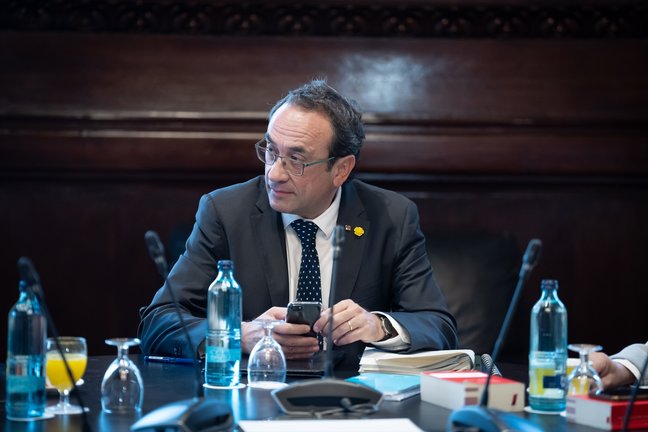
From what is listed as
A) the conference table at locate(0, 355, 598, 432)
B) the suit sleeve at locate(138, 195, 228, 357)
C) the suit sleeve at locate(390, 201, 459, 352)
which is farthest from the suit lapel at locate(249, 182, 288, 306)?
the conference table at locate(0, 355, 598, 432)

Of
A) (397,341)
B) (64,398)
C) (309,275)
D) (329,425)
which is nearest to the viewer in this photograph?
(329,425)

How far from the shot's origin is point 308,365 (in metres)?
2.64

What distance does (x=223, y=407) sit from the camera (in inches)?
74.4

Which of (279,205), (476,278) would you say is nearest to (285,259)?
(279,205)

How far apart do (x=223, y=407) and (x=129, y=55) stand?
2.61m

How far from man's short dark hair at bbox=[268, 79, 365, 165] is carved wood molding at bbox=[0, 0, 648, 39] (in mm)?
941

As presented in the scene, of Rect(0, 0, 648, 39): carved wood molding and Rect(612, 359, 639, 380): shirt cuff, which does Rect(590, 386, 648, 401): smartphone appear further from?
Rect(0, 0, 648, 39): carved wood molding

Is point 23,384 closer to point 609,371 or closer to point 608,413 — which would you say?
point 608,413

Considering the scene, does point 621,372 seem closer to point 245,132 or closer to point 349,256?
point 349,256

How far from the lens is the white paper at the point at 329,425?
1865 millimetres

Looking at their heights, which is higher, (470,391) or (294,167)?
(294,167)

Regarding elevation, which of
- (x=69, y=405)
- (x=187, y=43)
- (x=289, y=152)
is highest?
(x=187, y=43)

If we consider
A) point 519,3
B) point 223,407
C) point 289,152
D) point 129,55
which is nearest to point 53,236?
point 129,55

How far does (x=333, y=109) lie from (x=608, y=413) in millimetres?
1685
